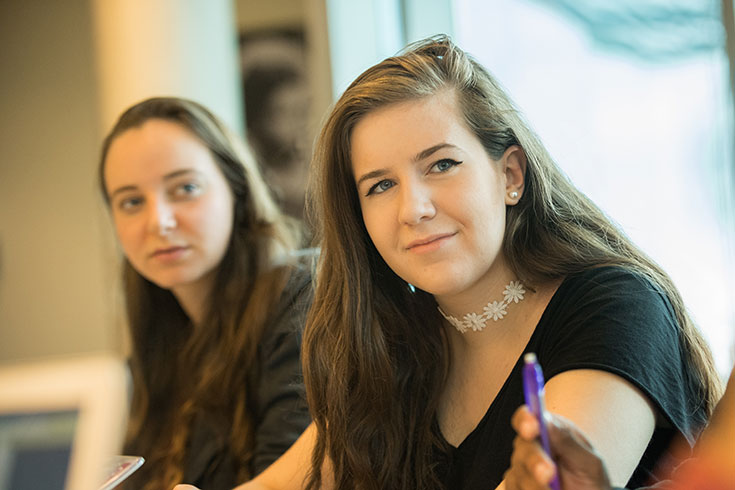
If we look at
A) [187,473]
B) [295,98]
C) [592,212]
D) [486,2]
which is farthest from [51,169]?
[592,212]

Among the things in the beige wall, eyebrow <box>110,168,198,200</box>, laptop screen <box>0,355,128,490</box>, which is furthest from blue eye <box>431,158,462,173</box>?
the beige wall

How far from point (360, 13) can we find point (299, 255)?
1.37m

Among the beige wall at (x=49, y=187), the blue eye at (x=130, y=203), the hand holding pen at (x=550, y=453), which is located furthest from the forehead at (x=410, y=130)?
the beige wall at (x=49, y=187)

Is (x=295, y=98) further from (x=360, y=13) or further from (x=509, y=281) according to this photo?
(x=509, y=281)

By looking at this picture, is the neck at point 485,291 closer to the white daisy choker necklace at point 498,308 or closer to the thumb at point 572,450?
the white daisy choker necklace at point 498,308

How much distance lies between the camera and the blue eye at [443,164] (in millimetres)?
1304

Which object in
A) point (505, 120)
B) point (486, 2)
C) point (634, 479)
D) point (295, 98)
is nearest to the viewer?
point (634, 479)

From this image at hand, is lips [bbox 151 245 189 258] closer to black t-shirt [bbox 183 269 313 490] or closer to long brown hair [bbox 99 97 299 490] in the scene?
long brown hair [bbox 99 97 299 490]

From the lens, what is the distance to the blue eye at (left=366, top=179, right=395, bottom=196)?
134 cm

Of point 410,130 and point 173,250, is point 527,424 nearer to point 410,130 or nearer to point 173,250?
point 410,130

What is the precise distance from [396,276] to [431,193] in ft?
0.88

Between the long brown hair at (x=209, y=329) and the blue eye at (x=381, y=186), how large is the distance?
2.25ft

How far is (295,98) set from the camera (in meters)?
3.46

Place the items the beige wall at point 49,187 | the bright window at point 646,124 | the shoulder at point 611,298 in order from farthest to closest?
the beige wall at point 49,187, the bright window at point 646,124, the shoulder at point 611,298
